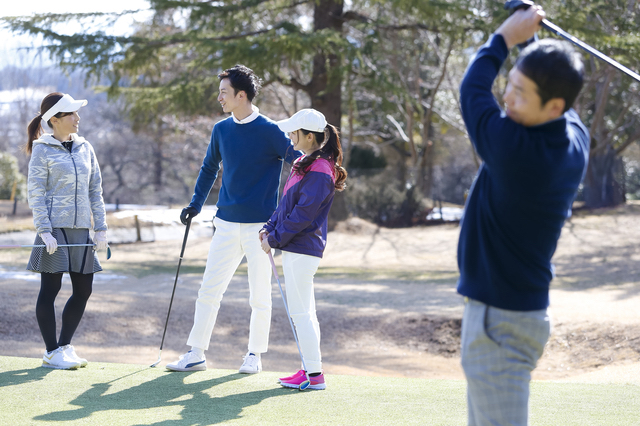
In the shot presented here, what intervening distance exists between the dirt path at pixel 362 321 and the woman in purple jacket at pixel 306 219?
2.59 meters

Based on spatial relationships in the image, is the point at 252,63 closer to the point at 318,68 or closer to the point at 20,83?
the point at 318,68

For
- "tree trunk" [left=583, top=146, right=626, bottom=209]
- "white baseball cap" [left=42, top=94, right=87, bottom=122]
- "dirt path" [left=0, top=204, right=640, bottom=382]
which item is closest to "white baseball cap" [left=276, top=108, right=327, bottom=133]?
"white baseball cap" [left=42, top=94, right=87, bottom=122]

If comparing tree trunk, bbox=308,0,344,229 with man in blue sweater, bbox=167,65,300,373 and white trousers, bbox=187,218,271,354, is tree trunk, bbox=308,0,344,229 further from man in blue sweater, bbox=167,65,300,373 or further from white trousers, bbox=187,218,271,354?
white trousers, bbox=187,218,271,354

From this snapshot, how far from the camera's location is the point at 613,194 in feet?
74.2

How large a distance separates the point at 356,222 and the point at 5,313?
12.6 metres

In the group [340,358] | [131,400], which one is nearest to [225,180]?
[131,400]

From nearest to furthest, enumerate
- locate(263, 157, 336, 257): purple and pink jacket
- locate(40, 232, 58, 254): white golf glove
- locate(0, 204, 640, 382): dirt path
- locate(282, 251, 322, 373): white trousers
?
locate(263, 157, 336, 257): purple and pink jacket < locate(282, 251, 322, 373): white trousers < locate(40, 232, 58, 254): white golf glove < locate(0, 204, 640, 382): dirt path

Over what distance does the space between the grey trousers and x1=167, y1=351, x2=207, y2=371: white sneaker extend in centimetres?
287

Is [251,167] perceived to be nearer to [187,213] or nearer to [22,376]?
[187,213]

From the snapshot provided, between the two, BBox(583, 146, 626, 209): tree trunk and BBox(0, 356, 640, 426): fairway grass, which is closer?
BBox(0, 356, 640, 426): fairway grass

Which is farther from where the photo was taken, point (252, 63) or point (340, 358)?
point (252, 63)

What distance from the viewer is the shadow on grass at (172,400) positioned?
340 cm

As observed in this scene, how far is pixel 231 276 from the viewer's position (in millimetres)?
4473

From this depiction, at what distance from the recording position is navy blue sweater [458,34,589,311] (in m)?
1.83
